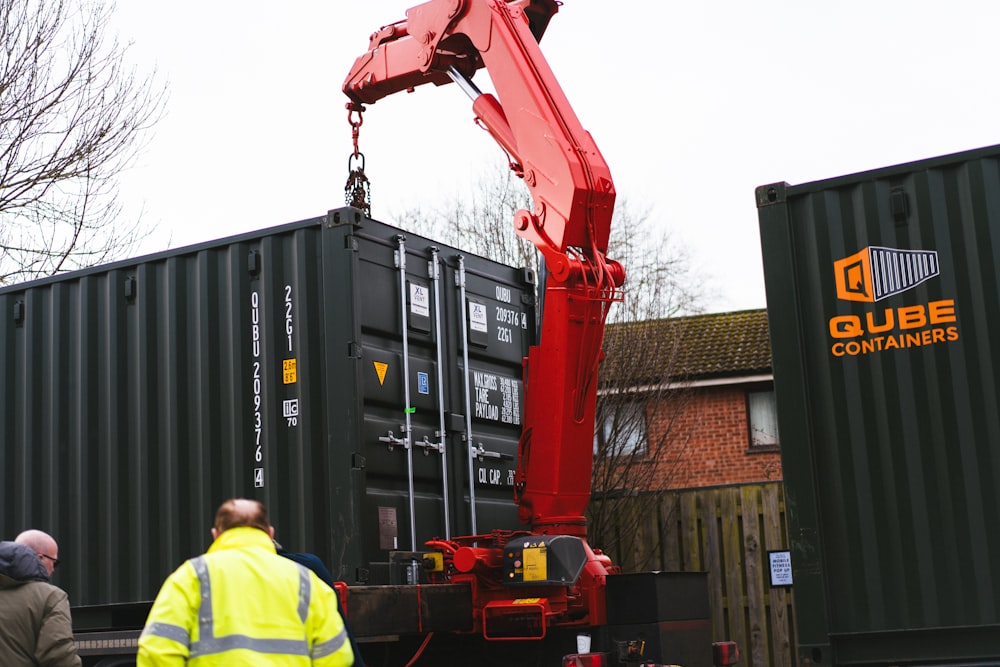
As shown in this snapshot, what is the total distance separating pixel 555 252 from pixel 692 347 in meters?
14.4

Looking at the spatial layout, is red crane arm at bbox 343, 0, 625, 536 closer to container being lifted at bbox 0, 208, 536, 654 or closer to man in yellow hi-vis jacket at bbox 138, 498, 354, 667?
container being lifted at bbox 0, 208, 536, 654

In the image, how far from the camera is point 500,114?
8703 millimetres

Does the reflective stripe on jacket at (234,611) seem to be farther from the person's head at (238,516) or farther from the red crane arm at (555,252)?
the red crane arm at (555,252)

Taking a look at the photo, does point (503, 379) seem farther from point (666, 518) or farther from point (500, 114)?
point (666, 518)

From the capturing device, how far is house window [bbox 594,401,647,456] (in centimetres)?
1590

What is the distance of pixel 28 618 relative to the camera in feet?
20.9

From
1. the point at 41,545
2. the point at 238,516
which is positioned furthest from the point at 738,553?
the point at 238,516

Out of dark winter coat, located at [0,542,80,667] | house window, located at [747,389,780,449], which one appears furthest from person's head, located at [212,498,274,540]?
house window, located at [747,389,780,449]

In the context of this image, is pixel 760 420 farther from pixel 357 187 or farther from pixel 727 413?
pixel 357 187

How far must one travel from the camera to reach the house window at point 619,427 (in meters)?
15.9

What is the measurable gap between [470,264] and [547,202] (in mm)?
1265

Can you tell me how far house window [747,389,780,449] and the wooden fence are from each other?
8.52 metres

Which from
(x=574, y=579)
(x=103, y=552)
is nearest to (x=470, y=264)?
(x=574, y=579)

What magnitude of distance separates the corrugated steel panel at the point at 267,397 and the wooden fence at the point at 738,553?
157 inches
